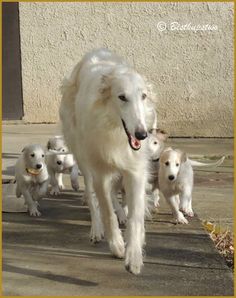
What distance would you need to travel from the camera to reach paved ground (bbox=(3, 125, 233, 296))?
382cm

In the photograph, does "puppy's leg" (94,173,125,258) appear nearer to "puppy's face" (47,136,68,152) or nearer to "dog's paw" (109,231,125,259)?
"dog's paw" (109,231,125,259)

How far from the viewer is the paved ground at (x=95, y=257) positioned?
382cm

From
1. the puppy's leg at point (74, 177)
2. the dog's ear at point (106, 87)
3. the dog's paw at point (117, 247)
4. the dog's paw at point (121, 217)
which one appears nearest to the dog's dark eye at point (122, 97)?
the dog's ear at point (106, 87)

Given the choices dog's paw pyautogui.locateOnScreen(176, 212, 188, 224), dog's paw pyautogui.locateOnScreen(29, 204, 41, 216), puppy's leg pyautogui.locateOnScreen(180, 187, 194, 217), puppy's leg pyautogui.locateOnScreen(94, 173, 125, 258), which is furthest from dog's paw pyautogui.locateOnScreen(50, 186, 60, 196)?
puppy's leg pyautogui.locateOnScreen(94, 173, 125, 258)

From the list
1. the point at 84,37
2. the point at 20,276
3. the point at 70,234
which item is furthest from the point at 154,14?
the point at 20,276

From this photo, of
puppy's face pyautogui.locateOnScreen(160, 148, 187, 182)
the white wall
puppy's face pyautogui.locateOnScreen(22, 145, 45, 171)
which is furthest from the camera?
the white wall

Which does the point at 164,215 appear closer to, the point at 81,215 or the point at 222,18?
the point at 81,215

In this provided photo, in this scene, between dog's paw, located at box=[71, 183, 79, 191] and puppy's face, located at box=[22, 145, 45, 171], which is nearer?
puppy's face, located at box=[22, 145, 45, 171]

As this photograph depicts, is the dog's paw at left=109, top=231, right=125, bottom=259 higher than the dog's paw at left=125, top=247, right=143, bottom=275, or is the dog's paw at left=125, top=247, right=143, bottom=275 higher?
the dog's paw at left=125, top=247, right=143, bottom=275

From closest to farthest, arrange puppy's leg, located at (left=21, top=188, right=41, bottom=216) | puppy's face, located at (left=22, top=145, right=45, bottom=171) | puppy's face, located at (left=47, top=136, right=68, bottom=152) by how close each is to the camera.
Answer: puppy's leg, located at (left=21, top=188, right=41, bottom=216), puppy's face, located at (left=22, top=145, right=45, bottom=171), puppy's face, located at (left=47, top=136, right=68, bottom=152)

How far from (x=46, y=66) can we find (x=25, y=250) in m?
7.33

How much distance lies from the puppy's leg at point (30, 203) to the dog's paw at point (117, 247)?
1471 millimetres

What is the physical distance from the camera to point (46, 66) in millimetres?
11516

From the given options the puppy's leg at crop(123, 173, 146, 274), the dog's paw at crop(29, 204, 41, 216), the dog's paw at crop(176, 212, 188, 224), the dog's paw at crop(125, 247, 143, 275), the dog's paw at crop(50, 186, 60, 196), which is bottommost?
the dog's paw at crop(50, 186, 60, 196)
